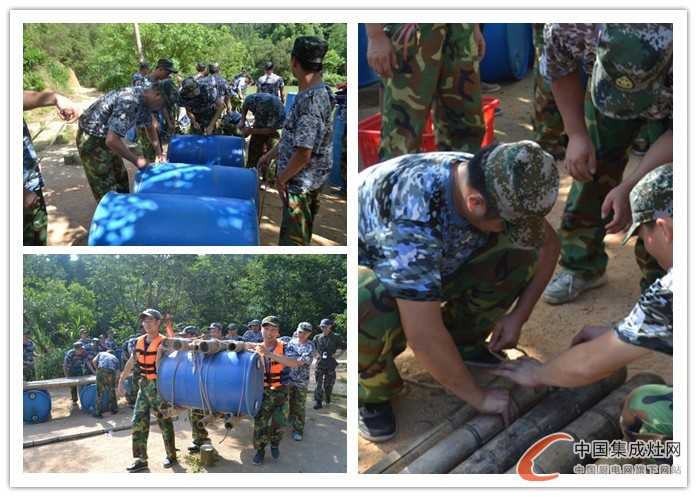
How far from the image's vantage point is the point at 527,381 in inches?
129

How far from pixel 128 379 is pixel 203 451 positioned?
3.10ft

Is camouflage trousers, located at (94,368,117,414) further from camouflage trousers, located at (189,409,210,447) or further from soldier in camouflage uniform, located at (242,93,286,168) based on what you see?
soldier in camouflage uniform, located at (242,93,286,168)

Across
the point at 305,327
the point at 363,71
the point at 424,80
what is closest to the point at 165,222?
the point at 305,327

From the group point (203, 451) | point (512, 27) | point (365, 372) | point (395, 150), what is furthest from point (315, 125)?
point (512, 27)

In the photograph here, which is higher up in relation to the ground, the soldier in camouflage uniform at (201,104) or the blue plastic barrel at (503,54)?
the blue plastic barrel at (503,54)

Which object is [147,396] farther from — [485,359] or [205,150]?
[205,150]

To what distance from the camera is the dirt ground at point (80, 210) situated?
614cm

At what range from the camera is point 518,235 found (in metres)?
3.15

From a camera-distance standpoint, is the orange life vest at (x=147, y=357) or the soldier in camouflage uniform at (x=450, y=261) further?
the orange life vest at (x=147, y=357)

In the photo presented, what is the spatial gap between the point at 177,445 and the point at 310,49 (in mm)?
2290

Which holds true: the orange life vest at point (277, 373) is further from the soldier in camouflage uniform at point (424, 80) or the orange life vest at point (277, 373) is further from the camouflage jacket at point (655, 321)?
the camouflage jacket at point (655, 321)

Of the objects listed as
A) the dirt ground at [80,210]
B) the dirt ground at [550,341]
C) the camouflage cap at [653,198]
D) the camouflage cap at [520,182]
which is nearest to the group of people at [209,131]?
the dirt ground at [80,210]

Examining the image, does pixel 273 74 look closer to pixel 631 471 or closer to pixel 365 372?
pixel 365 372

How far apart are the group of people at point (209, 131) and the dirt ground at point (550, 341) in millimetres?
1325
